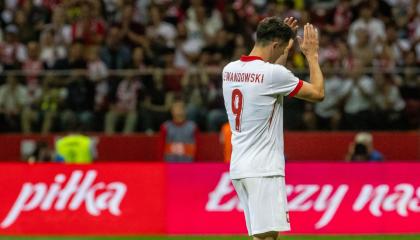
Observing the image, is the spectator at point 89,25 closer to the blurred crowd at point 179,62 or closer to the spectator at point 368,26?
the blurred crowd at point 179,62

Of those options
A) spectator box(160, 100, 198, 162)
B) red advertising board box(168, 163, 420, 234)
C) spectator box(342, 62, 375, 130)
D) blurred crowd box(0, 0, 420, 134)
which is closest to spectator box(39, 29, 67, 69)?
blurred crowd box(0, 0, 420, 134)

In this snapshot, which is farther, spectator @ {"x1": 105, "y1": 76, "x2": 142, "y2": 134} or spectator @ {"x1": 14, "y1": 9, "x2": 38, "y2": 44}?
spectator @ {"x1": 14, "y1": 9, "x2": 38, "y2": 44}

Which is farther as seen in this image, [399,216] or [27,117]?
[27,117]

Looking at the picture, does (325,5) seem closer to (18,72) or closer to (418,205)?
(18,72)

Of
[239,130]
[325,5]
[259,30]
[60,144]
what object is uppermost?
[259,30]

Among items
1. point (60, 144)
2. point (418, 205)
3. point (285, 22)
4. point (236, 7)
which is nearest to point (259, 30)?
point (285, 22)

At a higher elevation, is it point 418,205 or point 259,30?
point 259,30

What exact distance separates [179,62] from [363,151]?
3909mm

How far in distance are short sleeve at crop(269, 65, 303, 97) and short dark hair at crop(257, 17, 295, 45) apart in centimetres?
20

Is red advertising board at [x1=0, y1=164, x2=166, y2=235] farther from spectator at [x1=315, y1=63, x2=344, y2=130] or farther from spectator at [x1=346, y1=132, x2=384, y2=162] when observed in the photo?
spectator at [x1=315, y1=63, x2=344, y2=130]

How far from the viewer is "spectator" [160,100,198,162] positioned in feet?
56.4

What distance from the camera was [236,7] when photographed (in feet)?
63.4

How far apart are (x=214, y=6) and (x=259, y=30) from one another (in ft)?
38.6

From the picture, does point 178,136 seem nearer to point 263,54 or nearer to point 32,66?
point 32,66
